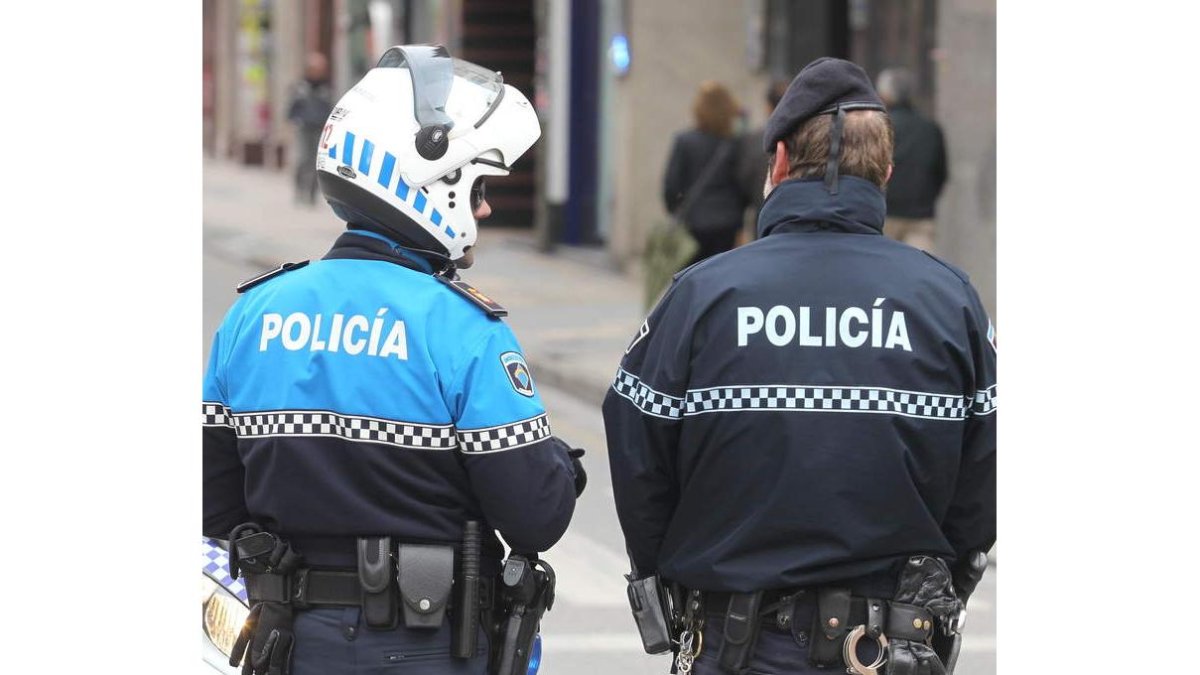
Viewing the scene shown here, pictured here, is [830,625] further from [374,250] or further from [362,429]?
[374,250]

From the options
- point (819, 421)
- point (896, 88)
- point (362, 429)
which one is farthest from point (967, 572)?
point (896, 88)

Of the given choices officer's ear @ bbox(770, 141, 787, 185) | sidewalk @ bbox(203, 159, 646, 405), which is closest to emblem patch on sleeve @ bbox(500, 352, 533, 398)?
officer's ear @ bbox(770, 141, 787, 185)

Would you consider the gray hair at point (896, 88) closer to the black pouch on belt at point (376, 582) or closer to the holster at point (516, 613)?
the holster at point (516, 613)

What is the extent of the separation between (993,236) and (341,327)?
11.6 metres

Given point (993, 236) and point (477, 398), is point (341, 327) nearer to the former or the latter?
point (477, 398)

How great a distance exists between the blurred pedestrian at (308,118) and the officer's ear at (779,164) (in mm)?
23212

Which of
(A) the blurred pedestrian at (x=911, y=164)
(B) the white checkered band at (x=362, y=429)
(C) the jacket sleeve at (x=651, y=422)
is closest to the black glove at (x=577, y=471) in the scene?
(C) the jacket sleeve at (x=651, y=422)

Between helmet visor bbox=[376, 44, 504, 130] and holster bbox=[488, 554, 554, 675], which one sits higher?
helmet visor bbox=[376, 44, 504, 130]

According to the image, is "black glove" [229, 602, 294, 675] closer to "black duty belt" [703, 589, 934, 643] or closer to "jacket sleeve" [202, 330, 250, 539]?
"jacket sleeve" [202, 330, 250, 539]

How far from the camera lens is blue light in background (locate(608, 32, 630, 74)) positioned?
19.5 m

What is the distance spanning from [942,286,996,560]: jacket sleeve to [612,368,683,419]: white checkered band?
1.82ft

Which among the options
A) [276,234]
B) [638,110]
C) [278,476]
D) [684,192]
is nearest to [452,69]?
[278,476]

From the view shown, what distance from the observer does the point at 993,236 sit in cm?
1467

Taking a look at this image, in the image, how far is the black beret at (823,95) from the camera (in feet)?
12.3
